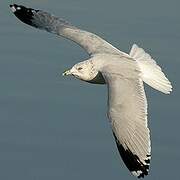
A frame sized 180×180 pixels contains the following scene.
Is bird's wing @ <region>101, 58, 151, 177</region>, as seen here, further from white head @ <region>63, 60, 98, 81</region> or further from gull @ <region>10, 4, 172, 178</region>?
white head @ <region>63, 60, 98, 81</region>

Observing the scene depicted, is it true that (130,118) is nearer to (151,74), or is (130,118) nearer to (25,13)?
(151,74)

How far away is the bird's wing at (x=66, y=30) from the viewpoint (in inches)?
472

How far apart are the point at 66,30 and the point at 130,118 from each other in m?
3.24

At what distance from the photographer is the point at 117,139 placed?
9.53m

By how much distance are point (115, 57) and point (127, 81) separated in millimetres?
942

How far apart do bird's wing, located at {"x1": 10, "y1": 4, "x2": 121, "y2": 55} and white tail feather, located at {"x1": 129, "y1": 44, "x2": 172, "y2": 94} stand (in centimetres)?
36

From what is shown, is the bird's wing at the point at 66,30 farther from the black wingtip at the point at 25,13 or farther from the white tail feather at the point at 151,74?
the white tail feather at the point at 151,74

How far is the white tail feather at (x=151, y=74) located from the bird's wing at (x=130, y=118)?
647 millimetres

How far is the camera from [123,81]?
10.3m

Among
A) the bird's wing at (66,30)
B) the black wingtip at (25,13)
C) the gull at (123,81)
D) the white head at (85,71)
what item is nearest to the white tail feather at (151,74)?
the gull at (123,81)

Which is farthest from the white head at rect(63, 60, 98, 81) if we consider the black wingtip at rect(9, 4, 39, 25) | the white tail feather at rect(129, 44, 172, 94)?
the black wingtip at rect(9, 4, 39, 25)

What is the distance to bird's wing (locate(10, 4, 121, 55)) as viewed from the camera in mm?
11977

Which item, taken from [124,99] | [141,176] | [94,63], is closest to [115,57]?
[94,63]

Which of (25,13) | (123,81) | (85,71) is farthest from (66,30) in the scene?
(123,81)
